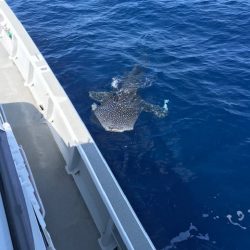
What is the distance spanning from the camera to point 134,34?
17.4m

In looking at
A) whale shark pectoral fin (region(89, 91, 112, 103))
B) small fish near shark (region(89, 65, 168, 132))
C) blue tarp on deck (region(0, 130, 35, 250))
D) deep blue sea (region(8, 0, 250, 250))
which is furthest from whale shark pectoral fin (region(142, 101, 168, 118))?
blue tarp on deck (region(0, 130, 35, 250))

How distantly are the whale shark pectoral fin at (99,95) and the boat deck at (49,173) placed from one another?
9.03 feet

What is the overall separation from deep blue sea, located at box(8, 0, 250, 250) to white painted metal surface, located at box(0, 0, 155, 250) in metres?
2.25

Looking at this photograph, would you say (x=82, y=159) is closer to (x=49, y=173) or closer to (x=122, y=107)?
(x=49, y=173)

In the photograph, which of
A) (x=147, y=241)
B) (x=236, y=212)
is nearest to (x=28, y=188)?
(x=147, y=241)

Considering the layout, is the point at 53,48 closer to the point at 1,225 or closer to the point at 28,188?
the point at 28,188

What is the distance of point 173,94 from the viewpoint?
44.7 ft

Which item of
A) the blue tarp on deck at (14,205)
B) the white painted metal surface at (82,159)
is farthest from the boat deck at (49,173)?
the blue tarp on deck at (14,205)

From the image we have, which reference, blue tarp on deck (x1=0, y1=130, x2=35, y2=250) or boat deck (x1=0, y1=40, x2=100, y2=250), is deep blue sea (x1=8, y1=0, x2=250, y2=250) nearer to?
boat deck (x1=0, y1=40, x2=100, y2=250)

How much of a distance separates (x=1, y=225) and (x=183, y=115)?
9.61 m

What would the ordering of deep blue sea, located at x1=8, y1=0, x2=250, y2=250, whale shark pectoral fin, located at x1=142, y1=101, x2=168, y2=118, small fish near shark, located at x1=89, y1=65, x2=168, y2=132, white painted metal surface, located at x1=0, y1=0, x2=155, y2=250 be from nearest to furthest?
white painted metal surface, located at x1=0, y1=0, x2=155, y2=250 → deep blue sea, located at x1=8, y1=0, x2=250, y2=250 → small fish near shark, located at x1=89, y1=65, x2=168, y2=132 → whale shark pectoral fin, located at x1=142, y1=101, x2=168, y2=118

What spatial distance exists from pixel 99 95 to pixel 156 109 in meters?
2.13

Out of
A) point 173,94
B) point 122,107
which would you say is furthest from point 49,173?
point 173,94

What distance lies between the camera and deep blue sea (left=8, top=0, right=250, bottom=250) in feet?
32.3
